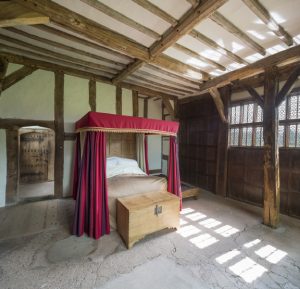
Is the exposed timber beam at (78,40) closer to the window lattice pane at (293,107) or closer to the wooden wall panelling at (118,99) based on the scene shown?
the wooden wall panelling at (118,99)

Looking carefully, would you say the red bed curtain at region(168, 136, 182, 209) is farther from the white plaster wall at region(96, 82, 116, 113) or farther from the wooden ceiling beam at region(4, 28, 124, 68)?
the white plaster wall at region(96, 82, 116, 113)

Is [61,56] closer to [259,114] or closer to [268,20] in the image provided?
[268,20]

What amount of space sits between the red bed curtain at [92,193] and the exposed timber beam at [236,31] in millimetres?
2276

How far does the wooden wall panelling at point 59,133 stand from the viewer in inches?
170

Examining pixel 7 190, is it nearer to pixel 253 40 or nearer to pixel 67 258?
pixel 67 258

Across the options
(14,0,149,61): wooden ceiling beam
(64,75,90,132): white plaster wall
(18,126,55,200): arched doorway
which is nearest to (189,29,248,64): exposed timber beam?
(14,0,149,61): wooden ceiling beam

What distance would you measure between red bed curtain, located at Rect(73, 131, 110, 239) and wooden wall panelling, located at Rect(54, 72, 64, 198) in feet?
6.60

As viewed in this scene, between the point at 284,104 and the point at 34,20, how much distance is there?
4.75 metres

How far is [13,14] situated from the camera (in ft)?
6.76

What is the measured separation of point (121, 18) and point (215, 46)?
5.17ft

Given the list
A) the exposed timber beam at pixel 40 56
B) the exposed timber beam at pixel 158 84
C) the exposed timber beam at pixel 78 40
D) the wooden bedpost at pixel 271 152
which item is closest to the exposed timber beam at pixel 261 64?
the wooden bedpost at pixel 271 152

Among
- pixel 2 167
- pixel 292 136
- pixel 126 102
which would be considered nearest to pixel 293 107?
pixel 292 136

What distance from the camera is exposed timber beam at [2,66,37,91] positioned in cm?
374

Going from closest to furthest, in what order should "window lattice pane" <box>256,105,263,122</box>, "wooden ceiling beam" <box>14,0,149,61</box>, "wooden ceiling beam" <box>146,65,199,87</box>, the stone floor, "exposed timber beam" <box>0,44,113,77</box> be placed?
the stone floor, "wooden ceiling beam" <box>14,0,149,61</box>, "exposed timber beam" <box>0,44,113,77</box>, "wooden ceiling beam" <box>146,65,199,87</box>, "window lattice pane" <box>256,105,263,122</box>
